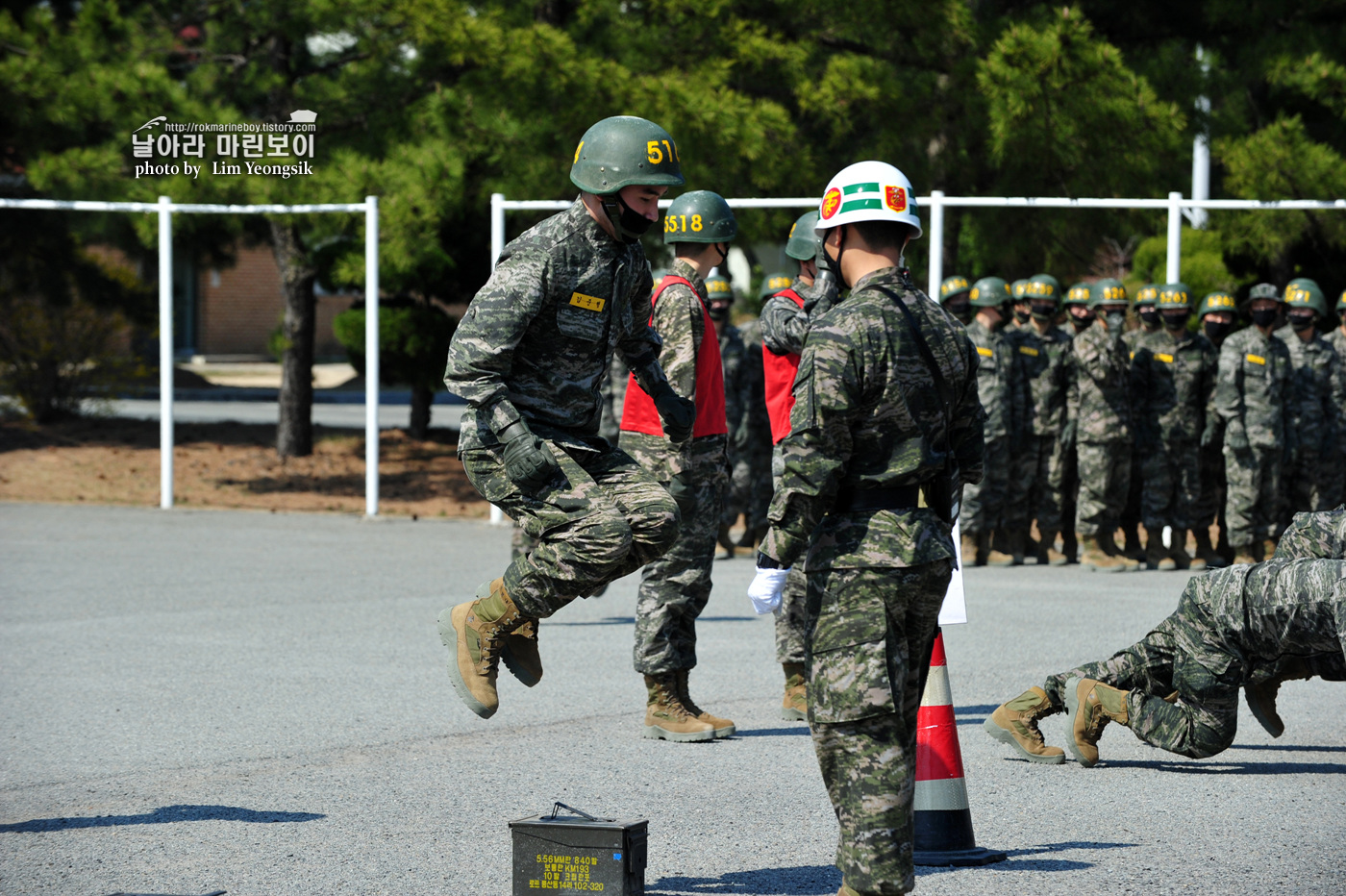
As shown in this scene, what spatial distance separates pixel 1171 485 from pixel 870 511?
9660 millimetres

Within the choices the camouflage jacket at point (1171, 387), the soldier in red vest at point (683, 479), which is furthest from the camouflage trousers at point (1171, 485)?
the soldier in red vest at point (683, 479)

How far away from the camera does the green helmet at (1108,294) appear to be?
516 inches

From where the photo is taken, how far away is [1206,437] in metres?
13.4

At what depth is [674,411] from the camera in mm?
5836

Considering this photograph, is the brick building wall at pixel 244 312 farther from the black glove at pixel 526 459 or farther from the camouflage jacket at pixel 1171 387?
the black glove at pixel 526 459

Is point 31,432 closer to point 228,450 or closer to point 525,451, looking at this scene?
point 228,450

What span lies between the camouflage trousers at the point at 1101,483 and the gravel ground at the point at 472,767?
6.95ft

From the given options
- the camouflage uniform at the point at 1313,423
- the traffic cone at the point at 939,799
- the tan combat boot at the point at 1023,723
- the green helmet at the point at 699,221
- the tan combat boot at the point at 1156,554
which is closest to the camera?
the traffic cone at the point at 939,799

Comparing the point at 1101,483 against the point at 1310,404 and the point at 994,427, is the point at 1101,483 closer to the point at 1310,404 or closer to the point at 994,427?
the point at 994,427

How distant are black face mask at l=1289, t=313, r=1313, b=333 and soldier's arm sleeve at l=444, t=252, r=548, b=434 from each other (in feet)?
33.1

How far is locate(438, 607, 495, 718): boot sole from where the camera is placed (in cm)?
549

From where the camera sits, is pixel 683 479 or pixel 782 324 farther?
pixel 782 324

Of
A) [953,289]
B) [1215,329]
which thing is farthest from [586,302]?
[1215,329]

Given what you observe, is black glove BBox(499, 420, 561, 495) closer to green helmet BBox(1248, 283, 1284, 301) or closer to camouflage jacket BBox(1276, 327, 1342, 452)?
green helmet BBox(1248, 283, 1284, 301)
